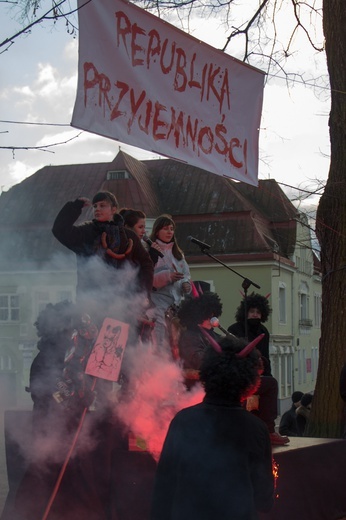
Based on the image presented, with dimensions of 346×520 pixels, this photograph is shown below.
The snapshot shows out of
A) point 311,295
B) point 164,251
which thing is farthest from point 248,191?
point 164,251

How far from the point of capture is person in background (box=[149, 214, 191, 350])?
6.71m

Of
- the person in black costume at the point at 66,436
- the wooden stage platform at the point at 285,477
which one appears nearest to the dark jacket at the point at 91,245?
the person in black costume at the point at 66,436

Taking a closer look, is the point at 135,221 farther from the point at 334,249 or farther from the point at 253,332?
the point at 334,249

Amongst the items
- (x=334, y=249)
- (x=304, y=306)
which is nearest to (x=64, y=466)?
(x=334, y=249)

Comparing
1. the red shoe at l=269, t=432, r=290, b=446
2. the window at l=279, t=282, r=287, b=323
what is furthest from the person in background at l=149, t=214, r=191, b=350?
the window at l=279, t=282, r=287, b=323

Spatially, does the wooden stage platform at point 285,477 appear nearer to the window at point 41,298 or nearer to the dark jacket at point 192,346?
the dark jacket at point 192,346

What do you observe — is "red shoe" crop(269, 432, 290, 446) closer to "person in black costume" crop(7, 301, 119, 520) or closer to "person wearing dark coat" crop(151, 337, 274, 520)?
"person in black costume" crop(7, 301, 119, 520)

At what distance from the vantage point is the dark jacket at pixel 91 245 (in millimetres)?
5668

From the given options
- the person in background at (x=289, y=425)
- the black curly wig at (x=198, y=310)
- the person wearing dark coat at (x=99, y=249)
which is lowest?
the person in background at (x=289, y=425)

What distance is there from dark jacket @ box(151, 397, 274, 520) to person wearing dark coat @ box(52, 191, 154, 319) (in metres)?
1.84

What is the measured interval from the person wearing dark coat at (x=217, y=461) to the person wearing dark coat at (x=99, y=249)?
1780 millimetres

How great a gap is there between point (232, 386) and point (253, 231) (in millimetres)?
32272

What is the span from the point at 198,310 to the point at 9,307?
1.55 m

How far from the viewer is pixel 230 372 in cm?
405
